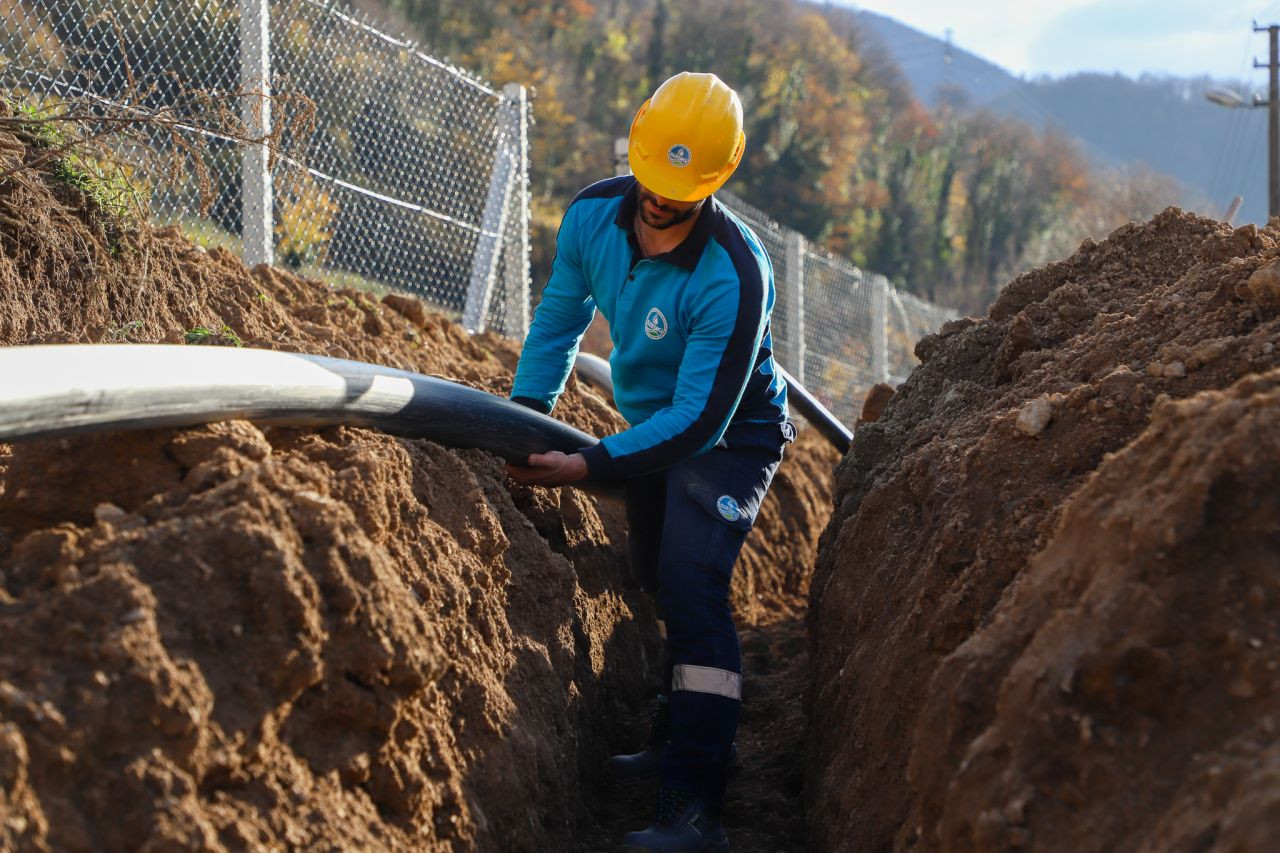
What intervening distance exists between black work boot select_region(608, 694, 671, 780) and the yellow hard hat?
168cm

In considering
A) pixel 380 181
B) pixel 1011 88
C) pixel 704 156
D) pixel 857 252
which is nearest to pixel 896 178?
pixel 857 252

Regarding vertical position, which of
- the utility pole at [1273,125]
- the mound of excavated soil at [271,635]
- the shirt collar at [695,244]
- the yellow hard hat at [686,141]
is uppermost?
the utility pole at [1273,125]

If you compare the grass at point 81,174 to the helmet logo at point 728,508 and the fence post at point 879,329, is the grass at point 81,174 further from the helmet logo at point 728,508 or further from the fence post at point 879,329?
the fence post at point 879,329

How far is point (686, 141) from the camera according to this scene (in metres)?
3.65

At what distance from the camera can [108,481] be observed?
268 centimetres

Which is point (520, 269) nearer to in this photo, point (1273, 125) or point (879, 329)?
point (879, 329)

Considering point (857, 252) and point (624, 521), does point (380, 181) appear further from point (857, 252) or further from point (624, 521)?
point (857, 252)

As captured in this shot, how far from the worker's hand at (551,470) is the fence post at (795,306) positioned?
8733 mm

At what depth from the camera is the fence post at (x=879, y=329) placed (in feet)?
49.7

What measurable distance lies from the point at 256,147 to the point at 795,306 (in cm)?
749

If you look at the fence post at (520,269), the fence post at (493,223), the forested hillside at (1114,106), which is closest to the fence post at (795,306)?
the fence post at (520,269)

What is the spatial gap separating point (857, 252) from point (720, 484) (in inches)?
1600

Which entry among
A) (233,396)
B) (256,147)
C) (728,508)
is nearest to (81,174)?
(256,147)

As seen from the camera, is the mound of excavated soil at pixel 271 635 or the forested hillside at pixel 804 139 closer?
the mound of excavated soil at pixel 271 635
